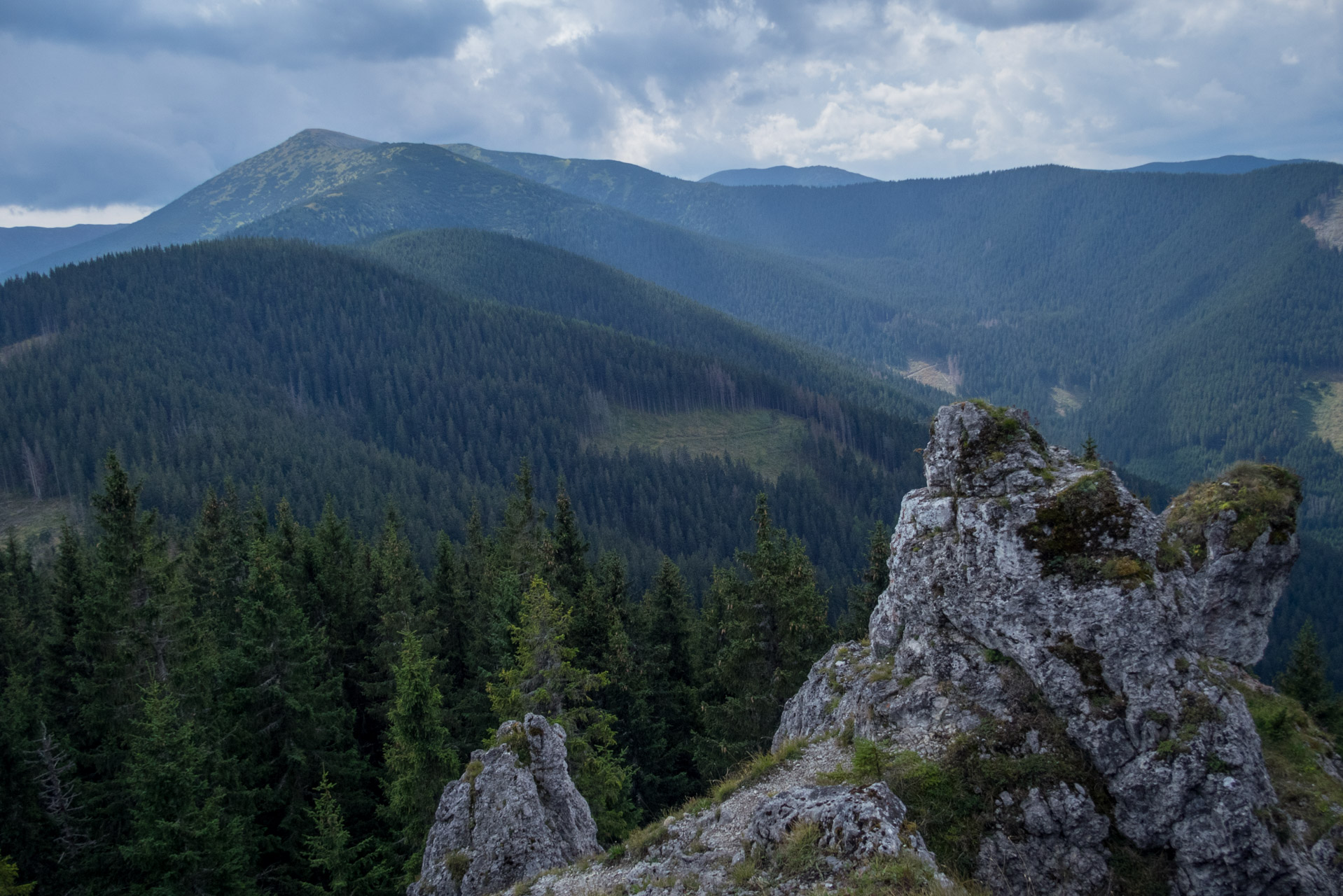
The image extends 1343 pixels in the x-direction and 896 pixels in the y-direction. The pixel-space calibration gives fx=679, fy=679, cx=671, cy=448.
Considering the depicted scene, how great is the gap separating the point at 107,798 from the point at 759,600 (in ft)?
87.1

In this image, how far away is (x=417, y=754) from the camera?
25.2 meters

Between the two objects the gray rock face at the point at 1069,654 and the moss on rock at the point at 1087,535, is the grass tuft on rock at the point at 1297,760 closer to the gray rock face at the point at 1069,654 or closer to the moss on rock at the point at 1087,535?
the gray rock face at the point at 1069,654

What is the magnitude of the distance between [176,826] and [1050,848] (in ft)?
79.2

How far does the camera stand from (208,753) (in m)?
22.7

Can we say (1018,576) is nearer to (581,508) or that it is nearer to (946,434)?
(946,434)

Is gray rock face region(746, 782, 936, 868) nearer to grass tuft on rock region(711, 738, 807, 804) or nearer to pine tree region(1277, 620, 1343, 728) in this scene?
grass tuft on rock region(711, 738, 807, 804)

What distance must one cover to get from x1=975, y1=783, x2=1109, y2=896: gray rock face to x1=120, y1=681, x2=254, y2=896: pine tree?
72.7ft

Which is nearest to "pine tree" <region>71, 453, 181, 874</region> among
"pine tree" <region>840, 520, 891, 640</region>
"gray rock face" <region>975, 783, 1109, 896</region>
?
"gray rock face" <region>975, 783, 1109, 896</region>

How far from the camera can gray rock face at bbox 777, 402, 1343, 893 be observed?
15.8 metres

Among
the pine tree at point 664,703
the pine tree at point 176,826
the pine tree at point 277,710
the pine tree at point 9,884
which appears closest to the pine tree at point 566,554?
the pine tree at point 664,703

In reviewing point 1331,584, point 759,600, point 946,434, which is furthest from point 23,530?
point 1331,584

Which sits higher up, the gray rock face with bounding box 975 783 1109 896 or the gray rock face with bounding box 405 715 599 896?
the gray rock face with bounding box 975 783 1109 896

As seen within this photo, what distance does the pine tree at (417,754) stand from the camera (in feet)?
81.8

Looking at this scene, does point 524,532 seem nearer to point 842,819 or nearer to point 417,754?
point 417,754
